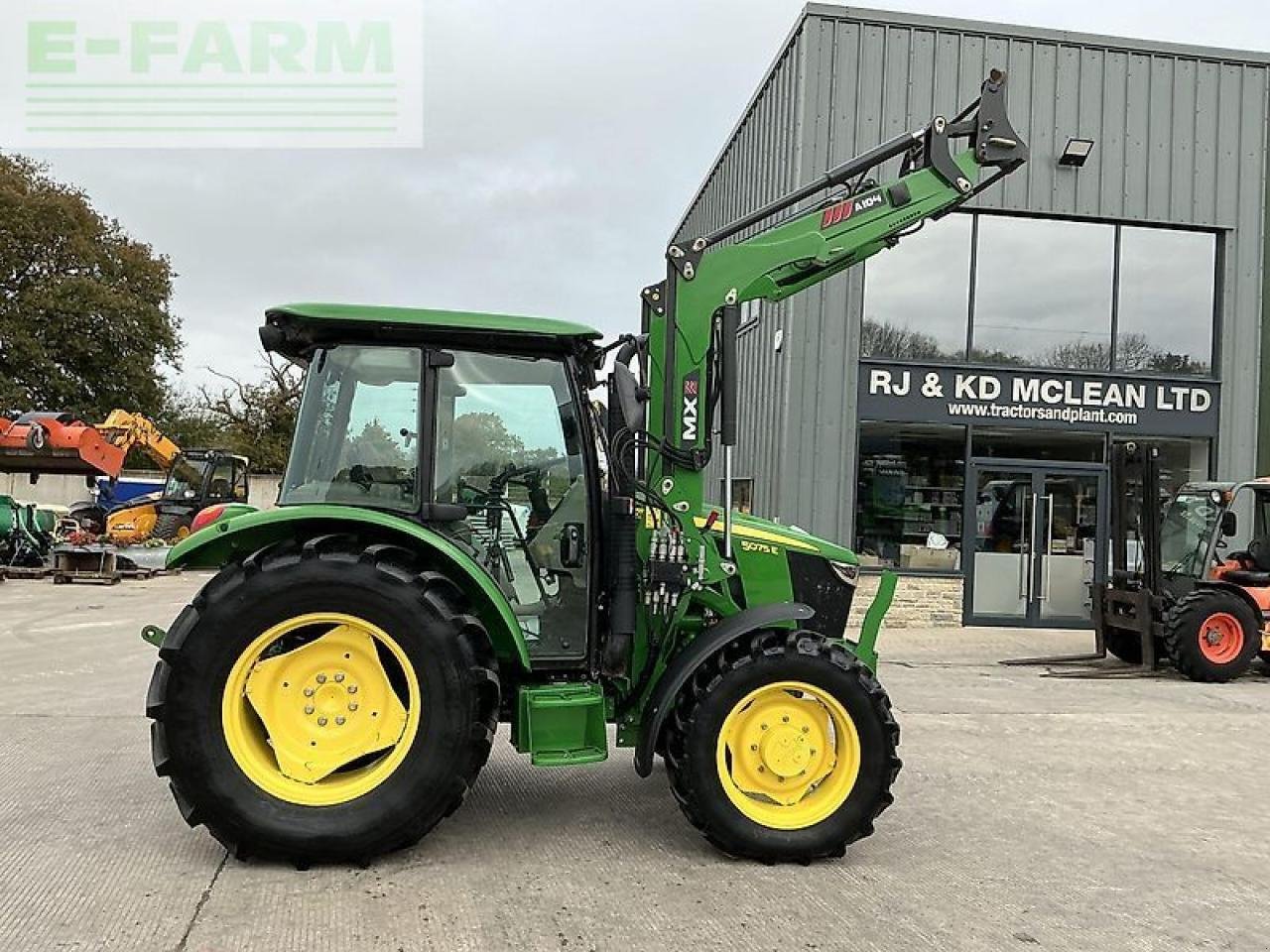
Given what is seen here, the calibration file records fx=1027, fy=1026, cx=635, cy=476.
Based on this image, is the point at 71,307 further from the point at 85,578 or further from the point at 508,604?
the point at 508,604

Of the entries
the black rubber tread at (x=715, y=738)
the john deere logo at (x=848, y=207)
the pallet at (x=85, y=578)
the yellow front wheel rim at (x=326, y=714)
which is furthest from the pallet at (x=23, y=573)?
the john deere logo at (x=848, y=207)

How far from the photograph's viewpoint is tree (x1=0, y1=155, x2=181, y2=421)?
2966cm

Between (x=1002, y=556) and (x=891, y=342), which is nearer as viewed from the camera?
(x=891, y=342)

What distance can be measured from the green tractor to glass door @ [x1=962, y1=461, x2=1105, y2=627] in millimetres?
9383

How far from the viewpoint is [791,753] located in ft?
14.5

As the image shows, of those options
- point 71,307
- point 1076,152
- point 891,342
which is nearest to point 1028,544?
point 891,342

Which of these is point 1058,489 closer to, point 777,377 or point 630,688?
point 777,377

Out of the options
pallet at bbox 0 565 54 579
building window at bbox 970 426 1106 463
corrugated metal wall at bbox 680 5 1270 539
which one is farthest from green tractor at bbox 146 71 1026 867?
pallet at bbox 0 565 54 579

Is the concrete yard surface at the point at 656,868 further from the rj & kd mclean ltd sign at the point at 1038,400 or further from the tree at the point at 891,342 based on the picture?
the tree at the point at 891,342

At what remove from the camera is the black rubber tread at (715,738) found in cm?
432

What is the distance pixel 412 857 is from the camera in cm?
430

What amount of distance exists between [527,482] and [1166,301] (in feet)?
40.5

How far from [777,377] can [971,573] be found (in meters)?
3.62

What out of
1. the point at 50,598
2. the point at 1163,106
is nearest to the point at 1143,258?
the point at 1163,106
